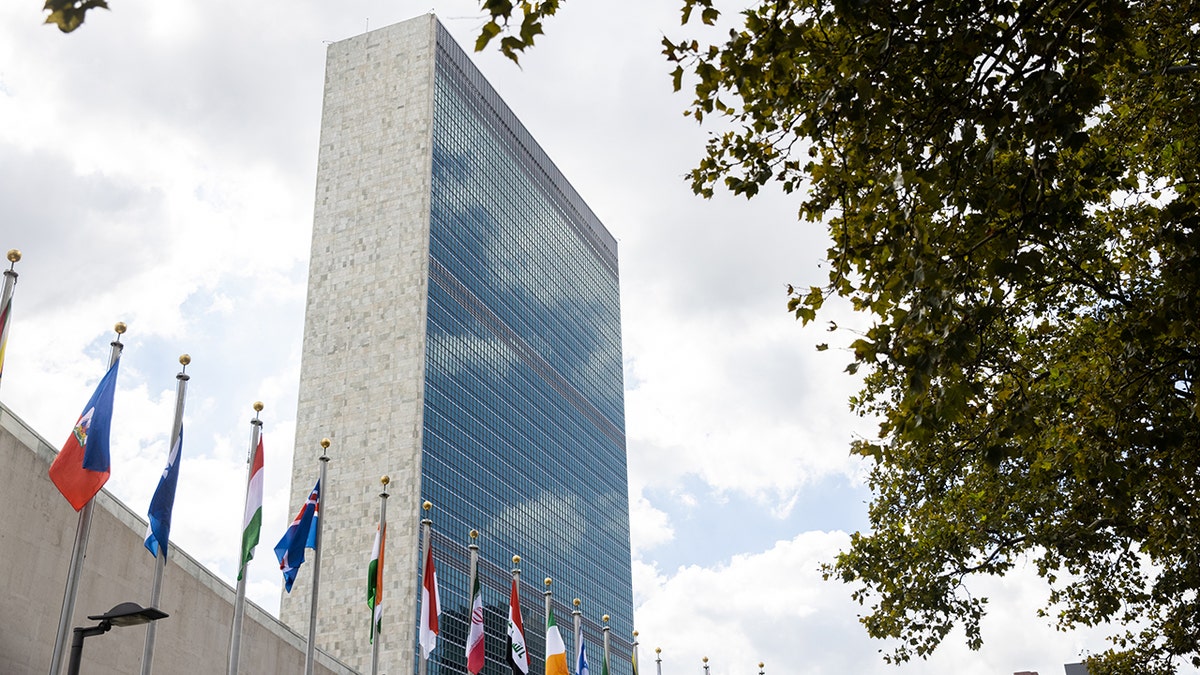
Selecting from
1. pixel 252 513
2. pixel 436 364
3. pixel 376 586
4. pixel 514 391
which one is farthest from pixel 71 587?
pixel 514 391

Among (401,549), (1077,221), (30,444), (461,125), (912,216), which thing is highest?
(461,125)

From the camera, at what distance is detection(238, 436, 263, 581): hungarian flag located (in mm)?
24016

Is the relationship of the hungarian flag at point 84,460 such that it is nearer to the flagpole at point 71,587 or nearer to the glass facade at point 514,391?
the flagpole at point 71,587

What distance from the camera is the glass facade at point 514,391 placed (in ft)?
322

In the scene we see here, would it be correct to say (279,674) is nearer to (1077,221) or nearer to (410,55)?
(1077,221)

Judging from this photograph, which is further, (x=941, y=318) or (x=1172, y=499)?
(x=1172, y=499)

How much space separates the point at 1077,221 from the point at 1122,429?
2.76 m

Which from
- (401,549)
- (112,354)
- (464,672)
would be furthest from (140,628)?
(464,672)

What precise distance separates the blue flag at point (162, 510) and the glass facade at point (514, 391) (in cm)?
6906

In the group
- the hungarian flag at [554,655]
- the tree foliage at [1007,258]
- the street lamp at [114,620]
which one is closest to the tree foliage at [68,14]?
the tree foliage at [1007,258]

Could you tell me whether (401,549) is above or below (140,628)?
above

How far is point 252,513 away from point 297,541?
2048 mm

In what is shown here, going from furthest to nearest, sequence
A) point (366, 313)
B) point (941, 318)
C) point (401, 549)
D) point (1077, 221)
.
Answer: point (366, 313)
point (401, 549)
point (1077, 221)
point (941, 318)

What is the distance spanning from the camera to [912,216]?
11102 millimetres
